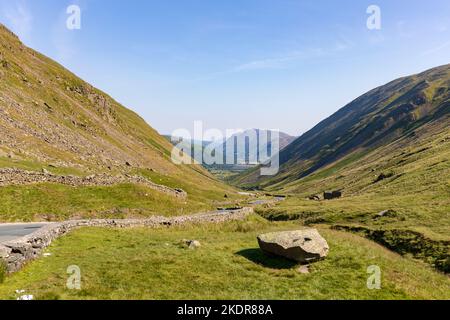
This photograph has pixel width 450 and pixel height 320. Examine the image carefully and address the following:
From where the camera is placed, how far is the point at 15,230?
32969 mm

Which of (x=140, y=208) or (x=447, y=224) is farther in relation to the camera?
(x=140, y=208)

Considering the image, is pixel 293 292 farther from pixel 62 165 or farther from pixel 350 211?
pixel 62 165

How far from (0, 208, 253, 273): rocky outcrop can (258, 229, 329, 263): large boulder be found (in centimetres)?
1573

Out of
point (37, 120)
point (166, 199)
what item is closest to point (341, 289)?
point (166, 199)

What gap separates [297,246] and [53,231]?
19504mm

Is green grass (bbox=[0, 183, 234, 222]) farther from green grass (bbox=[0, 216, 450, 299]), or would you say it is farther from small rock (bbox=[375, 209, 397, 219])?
small rock (bbox=[375, 209, 397, 219])

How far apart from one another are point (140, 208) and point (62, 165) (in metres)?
22.1

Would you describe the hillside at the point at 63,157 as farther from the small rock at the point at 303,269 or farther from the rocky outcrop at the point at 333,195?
the rocky outcrop at the point at 333,195

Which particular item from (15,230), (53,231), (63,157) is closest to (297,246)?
(53,231)

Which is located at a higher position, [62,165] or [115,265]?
[62,165]

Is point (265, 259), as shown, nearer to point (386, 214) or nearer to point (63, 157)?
point (386, 214)
